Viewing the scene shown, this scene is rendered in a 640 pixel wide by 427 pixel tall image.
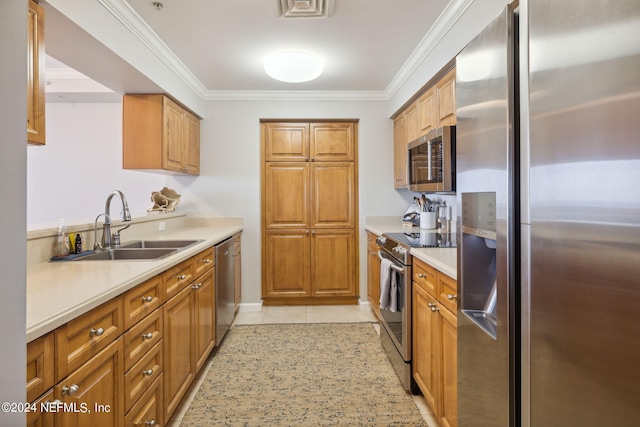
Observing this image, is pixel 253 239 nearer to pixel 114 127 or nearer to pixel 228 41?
pixel 228 41

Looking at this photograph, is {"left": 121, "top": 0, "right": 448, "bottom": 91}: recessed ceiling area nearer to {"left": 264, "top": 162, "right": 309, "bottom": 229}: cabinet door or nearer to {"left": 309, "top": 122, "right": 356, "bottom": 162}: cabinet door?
{"left": 309, "top": 122, "right": 356, "bottom": 162}: cabinet door

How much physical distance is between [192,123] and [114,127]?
1456 millimetres

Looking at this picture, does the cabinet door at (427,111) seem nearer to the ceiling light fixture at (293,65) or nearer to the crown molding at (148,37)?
the ceiling light fixture at (293,65)

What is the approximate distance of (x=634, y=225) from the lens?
0.65 m

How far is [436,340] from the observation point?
1.76 metres

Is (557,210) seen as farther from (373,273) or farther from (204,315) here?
(373,273)

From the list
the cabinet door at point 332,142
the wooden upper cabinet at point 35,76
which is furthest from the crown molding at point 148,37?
the cabinet door at point 332,142

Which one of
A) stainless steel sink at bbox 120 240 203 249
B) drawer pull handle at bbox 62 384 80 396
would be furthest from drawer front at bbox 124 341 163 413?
stainless steel sink at bbox 120 240 203 249

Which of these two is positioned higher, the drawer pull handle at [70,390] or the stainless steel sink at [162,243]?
the stainless steel sink at [162,243]

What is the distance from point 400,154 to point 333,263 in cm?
146

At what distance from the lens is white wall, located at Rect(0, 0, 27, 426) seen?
0.64m

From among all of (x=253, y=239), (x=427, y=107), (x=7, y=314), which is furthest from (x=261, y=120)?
(x=7, y=314)

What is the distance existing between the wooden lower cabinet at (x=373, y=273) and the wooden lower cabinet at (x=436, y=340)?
124cm

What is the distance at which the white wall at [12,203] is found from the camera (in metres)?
0.64
